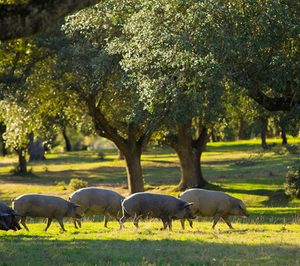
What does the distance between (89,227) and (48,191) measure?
23.8m

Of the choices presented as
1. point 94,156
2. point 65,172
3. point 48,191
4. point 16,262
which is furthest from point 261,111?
point 94,156

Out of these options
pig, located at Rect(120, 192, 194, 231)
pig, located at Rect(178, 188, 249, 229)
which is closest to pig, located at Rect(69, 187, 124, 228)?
pig, located at Rect(178, 188, 249, 229)

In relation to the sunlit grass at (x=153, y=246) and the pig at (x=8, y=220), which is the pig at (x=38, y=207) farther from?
the pig at (x=8, y=220)

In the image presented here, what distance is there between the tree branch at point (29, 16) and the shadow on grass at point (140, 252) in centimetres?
517

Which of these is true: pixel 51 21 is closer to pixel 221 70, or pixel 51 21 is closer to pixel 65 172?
pixel 221 70

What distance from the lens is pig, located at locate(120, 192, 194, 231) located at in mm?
23984

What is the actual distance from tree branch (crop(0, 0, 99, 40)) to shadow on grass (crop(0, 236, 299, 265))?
517cm

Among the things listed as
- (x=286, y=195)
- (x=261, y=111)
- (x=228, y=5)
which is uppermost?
(x=228, y=5)

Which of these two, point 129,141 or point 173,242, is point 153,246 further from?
point 129,141

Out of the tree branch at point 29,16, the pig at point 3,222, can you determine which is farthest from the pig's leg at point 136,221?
the tree branch at point 29,16

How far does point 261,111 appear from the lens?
38156 millimetres

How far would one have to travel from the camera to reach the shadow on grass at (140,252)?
16.2 meters

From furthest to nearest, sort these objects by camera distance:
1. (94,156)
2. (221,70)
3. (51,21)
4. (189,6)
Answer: (94,156) < (189,6) < (221,70) < (51,21)

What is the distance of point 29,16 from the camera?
13.2 m
